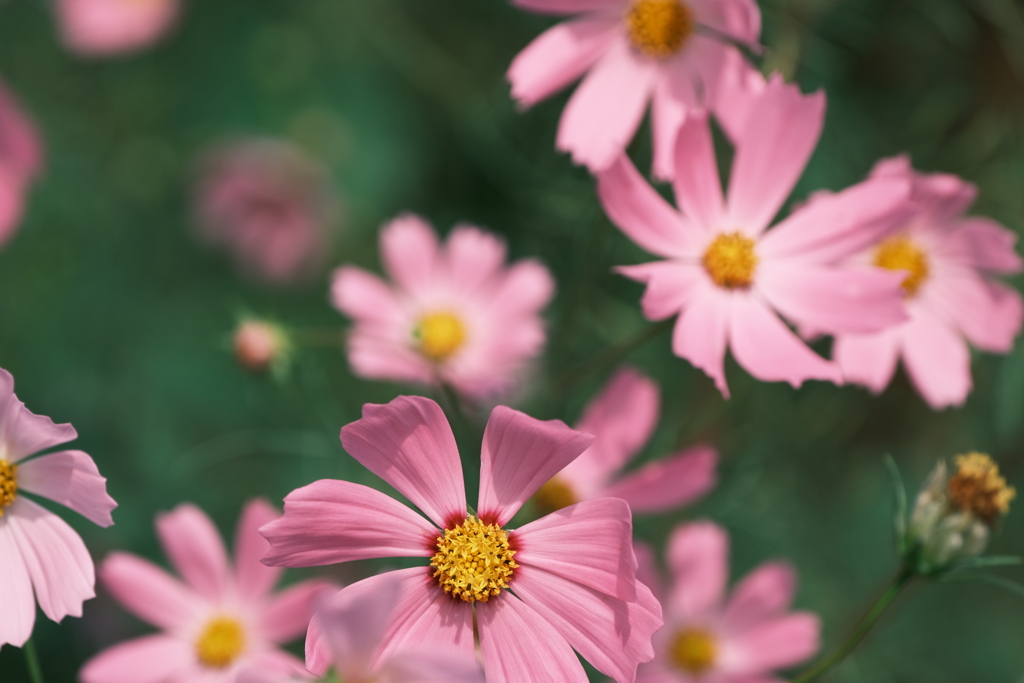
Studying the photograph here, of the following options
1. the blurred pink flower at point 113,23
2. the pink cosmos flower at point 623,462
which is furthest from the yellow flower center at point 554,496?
the blurred pink flower at point 113,23

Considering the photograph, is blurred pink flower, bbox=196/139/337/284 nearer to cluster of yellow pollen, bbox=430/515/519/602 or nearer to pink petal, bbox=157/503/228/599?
pink petal, bbox=157/503/228/599

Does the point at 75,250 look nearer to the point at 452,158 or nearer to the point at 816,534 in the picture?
the point at 452,158

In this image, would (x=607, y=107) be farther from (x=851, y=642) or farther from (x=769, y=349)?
(x=851, y=642)

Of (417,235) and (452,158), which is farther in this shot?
(452,158)

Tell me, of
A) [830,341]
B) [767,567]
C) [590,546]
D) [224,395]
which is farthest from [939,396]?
[224,395]

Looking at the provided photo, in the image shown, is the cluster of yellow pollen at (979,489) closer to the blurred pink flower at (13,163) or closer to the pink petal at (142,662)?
the pink petal at (142,662)

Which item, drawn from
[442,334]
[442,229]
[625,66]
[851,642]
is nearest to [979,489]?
[851,642]
